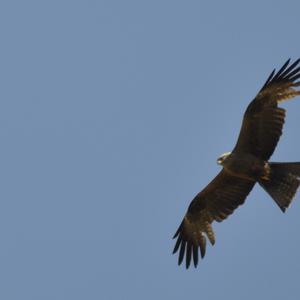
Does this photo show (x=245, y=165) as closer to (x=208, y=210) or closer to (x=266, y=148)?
(x=266, y=148)

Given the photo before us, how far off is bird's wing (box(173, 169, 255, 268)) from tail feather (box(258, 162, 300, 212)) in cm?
67

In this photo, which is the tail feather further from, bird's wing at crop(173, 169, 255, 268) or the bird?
bird's wing at crop(173, 169, 255, 268)

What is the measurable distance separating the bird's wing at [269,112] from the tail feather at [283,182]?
344 millimetres

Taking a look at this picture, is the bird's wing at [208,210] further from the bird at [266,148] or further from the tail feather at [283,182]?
the tail feather at [283,182]

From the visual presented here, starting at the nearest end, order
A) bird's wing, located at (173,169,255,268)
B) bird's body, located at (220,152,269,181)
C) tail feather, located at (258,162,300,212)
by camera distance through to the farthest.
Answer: tail feather, located at (258,162,300,212)
bird's body, located at (220,152,269,181)
bird's wing, located at (173,169,255,268)

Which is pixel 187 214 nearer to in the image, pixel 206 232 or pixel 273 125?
pixel 206 232

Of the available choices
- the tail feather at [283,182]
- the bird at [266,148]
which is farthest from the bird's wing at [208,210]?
the tail feather at [283,182]

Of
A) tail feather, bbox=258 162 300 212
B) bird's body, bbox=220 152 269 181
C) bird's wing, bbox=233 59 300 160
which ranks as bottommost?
tail feather, bbox=258 162 300 212

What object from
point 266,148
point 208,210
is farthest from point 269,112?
point 208,210

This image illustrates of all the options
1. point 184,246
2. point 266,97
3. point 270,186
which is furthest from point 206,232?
point 266,97

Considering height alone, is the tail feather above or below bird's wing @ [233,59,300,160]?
below

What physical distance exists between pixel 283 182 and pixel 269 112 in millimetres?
1138

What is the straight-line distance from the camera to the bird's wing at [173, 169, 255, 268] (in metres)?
15.3

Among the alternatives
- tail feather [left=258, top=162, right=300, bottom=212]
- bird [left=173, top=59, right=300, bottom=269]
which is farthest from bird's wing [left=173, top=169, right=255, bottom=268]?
tail feather [left=258, top=162, right=300, bottom=212]
